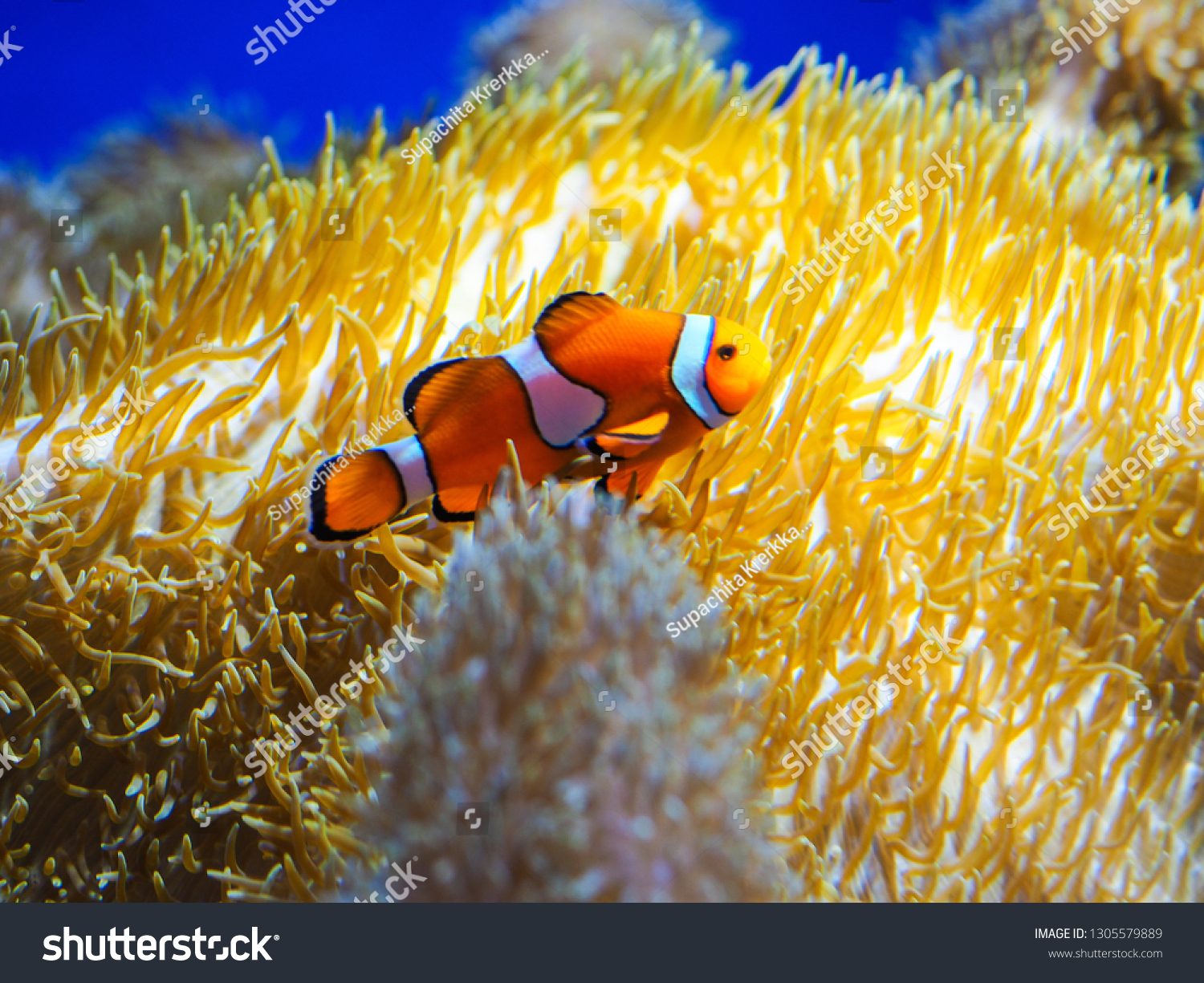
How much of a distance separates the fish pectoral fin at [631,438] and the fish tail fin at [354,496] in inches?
8.3

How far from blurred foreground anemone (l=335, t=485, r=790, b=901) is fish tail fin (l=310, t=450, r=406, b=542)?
129 mm

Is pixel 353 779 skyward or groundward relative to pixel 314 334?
groundward

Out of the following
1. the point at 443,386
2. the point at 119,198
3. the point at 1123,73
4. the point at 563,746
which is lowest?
the point at 563,746

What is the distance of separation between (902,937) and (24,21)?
4.22 metres

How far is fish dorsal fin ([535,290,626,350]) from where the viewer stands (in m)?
0.83

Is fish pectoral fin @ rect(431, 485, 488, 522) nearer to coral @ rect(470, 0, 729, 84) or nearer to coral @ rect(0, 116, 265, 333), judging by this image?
coral @ rect(0, 116, 265, 333)

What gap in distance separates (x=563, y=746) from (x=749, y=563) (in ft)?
1.36

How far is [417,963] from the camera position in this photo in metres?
0.73

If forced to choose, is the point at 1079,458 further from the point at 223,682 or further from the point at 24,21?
the point at 24,21

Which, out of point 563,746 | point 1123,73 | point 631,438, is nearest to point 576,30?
point 1123,73

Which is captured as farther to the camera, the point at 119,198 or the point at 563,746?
the point at 119,198

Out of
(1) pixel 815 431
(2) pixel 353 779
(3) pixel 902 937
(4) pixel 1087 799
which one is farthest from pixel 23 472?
(4) pixel 1087 799

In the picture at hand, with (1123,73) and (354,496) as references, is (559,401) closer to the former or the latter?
(354,496)

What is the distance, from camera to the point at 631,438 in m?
0.81
